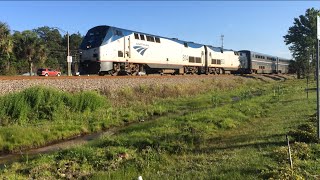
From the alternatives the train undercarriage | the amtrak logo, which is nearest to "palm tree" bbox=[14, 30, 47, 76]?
the train undercarriage

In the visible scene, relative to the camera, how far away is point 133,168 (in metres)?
8.81

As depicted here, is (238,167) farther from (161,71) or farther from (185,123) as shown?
(161,71)

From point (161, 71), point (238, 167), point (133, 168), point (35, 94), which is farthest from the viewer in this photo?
point (161, 71)

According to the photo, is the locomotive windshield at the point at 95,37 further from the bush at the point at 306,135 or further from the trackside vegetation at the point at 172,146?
the bush at the point at 306,135

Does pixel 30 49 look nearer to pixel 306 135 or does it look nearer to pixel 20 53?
pixel 20 53

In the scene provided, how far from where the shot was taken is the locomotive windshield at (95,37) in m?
26.8

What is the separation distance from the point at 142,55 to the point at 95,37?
506 centimetres

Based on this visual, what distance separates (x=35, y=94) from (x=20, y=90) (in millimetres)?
1079

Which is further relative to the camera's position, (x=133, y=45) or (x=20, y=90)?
(x=133, y=45)

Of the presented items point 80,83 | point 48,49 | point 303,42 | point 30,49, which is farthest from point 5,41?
point 303,42

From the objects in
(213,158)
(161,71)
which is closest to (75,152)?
(213,158)

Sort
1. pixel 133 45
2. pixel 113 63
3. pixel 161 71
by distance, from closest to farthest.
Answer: pixel 113 63, pixel 133 45, pixel 161 71

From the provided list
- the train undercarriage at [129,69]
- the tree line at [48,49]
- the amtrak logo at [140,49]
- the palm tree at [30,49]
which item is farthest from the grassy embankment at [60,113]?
the palm tree at [30,49]

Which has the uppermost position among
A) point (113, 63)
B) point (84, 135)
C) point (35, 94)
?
point (113, 63)
